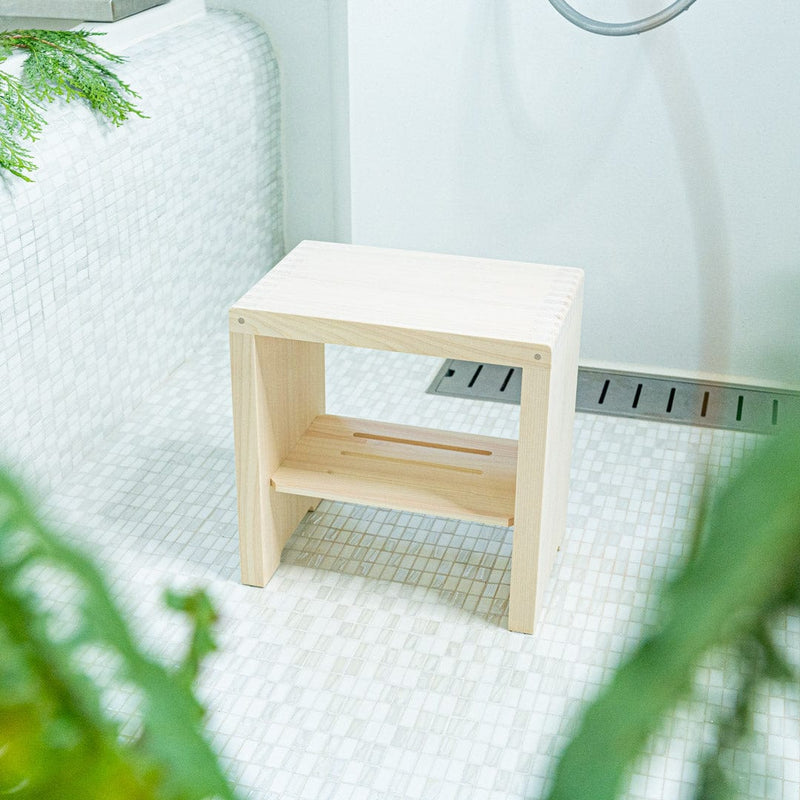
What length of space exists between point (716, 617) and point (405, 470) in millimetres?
1400

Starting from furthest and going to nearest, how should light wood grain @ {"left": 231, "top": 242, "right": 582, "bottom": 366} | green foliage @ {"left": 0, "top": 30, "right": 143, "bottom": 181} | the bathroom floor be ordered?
green foliage @ {"left": 0, "top": 30, "right": 143, "bottom": 181}
light wood grain @ {"left": 231, "top": 242, "right": 582, "bottom": 366}
the bathroom floor

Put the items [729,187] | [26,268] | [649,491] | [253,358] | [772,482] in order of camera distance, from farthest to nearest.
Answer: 1. [729,187]
2. [649,491]
3. [26,268]
4. [253,358]
5. [772,482]

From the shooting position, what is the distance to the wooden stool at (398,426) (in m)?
1.31

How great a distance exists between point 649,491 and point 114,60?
43.5 inches

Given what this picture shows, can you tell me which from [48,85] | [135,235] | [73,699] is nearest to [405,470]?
[135,235]

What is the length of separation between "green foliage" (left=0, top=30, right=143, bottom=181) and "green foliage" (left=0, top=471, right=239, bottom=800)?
1.51 meters

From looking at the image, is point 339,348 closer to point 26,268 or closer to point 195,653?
point 26,268

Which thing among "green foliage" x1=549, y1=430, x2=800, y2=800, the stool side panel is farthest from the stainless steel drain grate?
"green foliage" x1=549, y1=430, x2=800, y2=800

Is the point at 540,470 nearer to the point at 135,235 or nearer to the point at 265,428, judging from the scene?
the point at 265,428

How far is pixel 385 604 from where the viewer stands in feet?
4.76

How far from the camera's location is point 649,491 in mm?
1714

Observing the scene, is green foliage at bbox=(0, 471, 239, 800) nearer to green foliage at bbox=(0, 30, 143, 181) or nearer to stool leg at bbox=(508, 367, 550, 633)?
stool leg at bbox=(508, 367, 550, 633)

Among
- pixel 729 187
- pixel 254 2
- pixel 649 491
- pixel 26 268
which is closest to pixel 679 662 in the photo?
pixel 26 268

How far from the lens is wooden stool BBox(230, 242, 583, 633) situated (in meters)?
1.31
